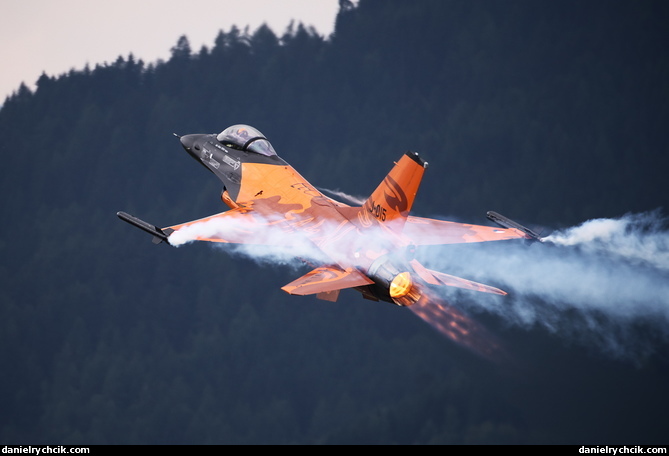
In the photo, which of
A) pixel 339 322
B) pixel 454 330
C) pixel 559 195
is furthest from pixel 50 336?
pixel 454 330

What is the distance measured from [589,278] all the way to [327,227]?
396 inches

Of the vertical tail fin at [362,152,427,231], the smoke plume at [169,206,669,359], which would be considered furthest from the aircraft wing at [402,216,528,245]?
the vertical tail fin at [362,152,427,231]

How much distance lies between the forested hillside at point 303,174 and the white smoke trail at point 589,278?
24.9 m

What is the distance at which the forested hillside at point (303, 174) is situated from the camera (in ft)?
308

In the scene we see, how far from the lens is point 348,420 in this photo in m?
88.2

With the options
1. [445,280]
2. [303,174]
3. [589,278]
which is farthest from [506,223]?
[303,174]

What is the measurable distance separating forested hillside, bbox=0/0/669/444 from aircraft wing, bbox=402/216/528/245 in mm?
28634

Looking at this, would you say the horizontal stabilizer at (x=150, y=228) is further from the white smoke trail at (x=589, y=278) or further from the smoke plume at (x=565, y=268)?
the white smoke trail at (x=589, y=278)

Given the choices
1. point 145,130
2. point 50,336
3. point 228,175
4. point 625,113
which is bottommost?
point 50,336

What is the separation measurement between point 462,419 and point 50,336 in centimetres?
4125

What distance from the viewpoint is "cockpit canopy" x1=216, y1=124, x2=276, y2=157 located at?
45.5 m

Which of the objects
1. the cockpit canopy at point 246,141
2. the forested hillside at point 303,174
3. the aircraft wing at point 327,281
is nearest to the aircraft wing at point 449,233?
the aircraft wing at point 327,281

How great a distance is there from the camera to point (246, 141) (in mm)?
45688

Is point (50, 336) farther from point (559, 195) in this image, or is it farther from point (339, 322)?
point (559, 195)
